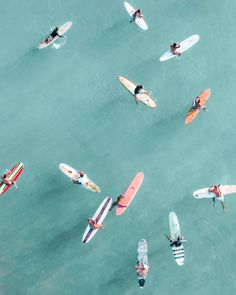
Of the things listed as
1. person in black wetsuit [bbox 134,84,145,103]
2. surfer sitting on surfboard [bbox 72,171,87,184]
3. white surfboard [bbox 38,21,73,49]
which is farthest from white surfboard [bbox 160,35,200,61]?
surfer sitting on surfboard [bbox 72,171,87,184]

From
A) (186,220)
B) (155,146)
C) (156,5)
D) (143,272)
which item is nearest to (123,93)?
(155,146)

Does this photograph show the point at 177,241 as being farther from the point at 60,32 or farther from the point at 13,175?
the point at 60,32

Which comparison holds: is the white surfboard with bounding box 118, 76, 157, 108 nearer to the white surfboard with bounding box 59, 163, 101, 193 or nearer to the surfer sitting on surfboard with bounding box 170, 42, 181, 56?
the surfer sitting on surfboard with bounding box 170, 42, 181, 56

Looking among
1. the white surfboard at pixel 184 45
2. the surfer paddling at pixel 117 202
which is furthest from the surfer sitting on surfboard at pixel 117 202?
the white surfboard at pixel 184 45

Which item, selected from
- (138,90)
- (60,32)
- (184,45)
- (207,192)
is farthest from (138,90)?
(207,192)

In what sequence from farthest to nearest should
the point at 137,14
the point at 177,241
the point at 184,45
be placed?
the point at 184,45 → the point at 137,14 → the point at 177,241

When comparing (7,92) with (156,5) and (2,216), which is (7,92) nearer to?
(2,216)
